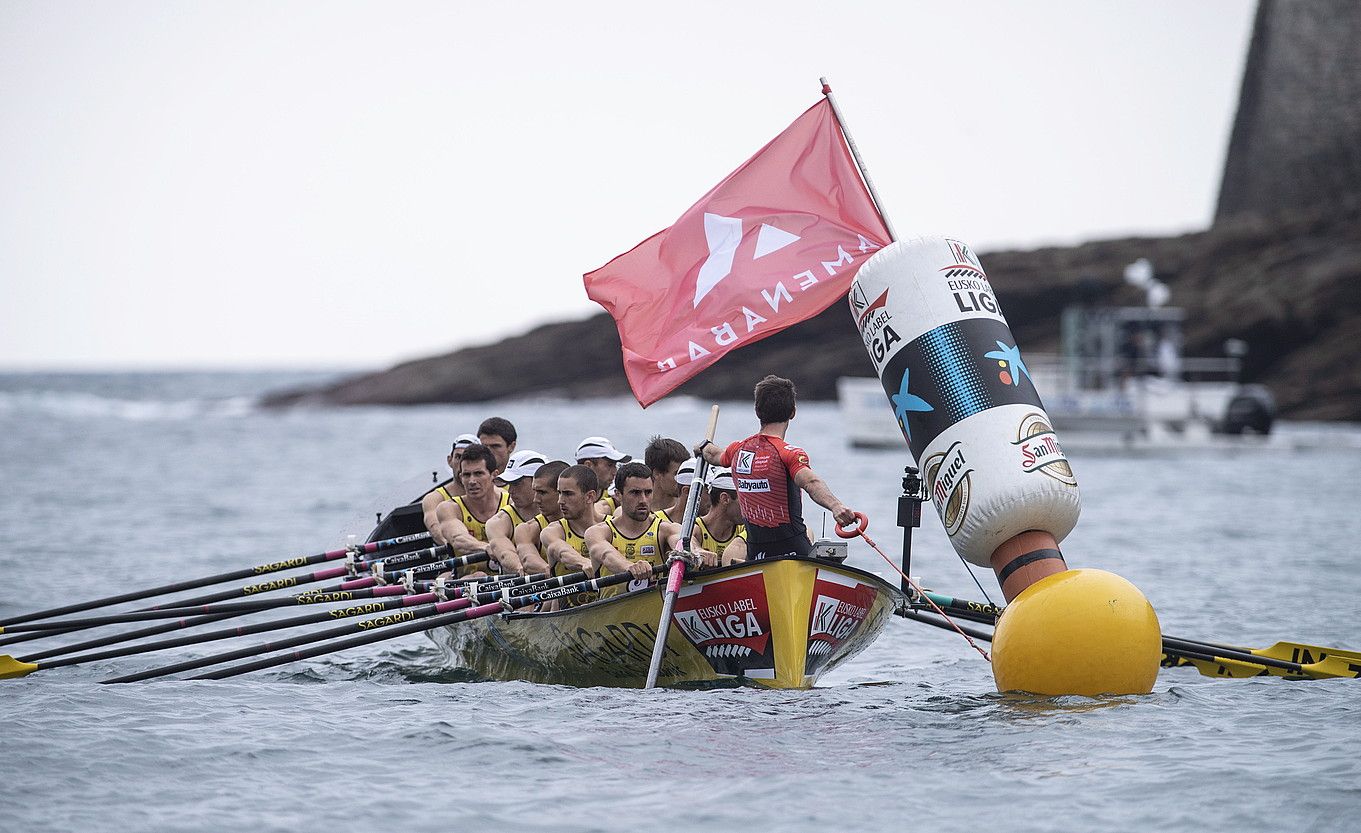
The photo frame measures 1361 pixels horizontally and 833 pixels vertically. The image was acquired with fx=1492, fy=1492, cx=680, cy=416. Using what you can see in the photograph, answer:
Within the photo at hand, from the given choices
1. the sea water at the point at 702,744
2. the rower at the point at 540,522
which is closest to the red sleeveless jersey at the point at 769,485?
the sea water at the point at 702,744

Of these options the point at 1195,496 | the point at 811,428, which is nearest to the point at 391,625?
the point at 1195,496

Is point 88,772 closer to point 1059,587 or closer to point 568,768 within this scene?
point 568,768

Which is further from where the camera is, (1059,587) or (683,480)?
(683,480)

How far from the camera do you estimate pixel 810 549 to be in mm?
10320

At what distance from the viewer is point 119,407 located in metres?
98.2

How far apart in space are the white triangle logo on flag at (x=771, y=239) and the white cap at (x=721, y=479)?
1817 millimetres

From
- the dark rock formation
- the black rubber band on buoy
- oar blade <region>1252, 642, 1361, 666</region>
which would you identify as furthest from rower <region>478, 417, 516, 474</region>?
the dark rock formation

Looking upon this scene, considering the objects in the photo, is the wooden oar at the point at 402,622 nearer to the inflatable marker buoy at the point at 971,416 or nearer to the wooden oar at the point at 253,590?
the wooden oar at the point at 253,590

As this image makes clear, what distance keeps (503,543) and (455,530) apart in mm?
1132

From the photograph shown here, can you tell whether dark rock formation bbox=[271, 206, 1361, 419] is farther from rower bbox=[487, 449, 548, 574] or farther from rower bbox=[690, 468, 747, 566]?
rower bbox=[690, 468, 747, 566]

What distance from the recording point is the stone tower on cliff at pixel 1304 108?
62.1 metres

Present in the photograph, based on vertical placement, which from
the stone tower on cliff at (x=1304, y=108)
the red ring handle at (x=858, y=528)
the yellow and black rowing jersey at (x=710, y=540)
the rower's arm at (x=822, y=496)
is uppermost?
the stone tower on cliff at (x=1304, y=108)

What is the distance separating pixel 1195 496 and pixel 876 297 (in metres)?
21.5

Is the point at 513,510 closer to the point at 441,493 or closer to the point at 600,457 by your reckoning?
the point at 600,457
